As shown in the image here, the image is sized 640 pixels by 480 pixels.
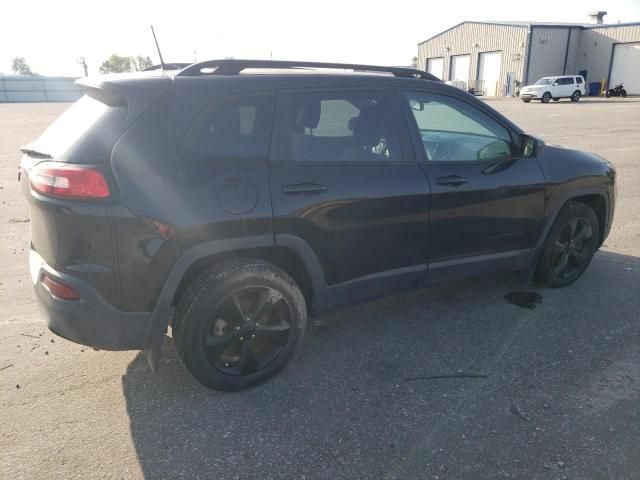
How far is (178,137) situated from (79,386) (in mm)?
1623

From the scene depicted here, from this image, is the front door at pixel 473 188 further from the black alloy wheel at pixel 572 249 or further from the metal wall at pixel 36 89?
the metal wall at pixel 36 89

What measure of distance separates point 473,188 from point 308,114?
131 cm

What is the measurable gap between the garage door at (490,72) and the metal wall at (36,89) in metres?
46.6

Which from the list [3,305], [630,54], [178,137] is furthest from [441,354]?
[630,54]

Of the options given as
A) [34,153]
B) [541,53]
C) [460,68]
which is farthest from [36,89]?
[34,153]

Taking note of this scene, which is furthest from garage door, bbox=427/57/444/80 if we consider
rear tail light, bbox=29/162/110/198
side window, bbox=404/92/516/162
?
rear tail light, bbox=29/162/110/198

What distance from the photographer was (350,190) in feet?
10.1

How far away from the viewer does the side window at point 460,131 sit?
3555 mm

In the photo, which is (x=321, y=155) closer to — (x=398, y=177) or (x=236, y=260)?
(x=398, y=177)

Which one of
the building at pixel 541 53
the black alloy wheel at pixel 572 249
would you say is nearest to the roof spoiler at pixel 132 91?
the black alloy wheel at pixel 572 249

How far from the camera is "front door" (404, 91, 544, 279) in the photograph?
11.4ft

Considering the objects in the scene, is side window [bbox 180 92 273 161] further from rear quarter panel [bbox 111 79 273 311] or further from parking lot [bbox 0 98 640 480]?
parking lot [bbox 0 98 640 480]

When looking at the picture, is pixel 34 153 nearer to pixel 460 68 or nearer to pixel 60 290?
pixel 60 290

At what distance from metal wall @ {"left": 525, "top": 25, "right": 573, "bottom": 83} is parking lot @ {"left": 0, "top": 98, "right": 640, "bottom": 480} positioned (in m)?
46.5
